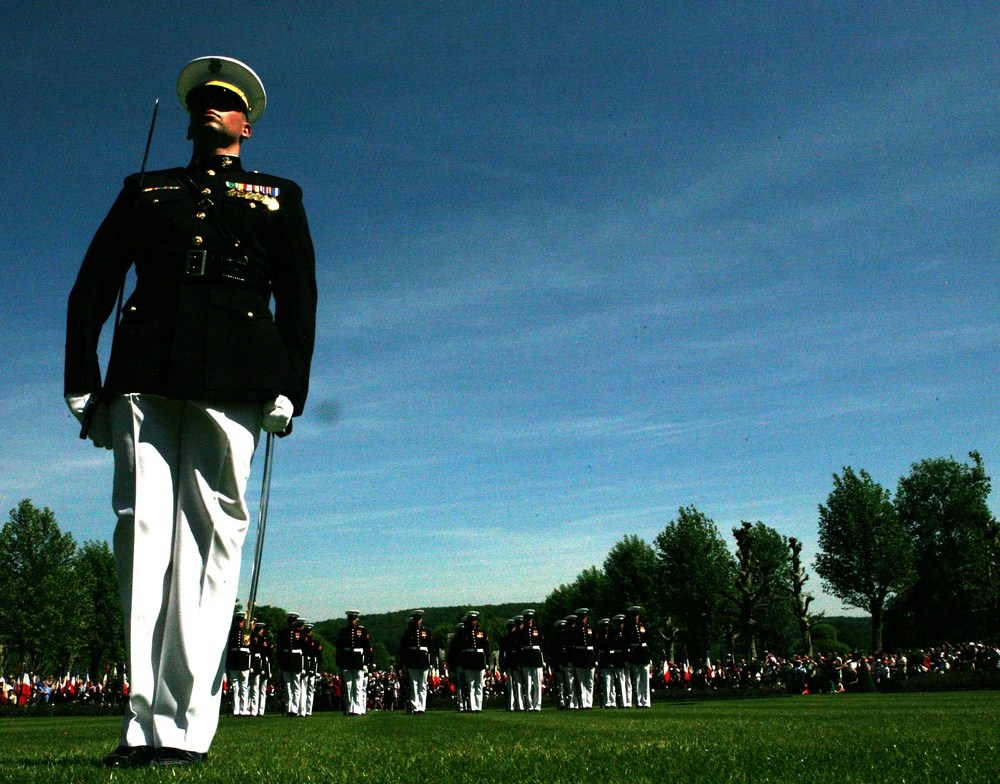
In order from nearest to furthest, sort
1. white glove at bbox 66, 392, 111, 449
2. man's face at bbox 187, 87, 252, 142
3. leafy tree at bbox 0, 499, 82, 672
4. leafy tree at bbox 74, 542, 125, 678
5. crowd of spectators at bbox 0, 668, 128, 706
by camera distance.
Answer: white glove at bbox 66, 392, 111, 449 < man's face at bbox 187, 87, 252, 142 < crowd of spectators at bbox 0, 668, 128, 706 < leafy tree at bbox 0, 499, 82, 672 < leafy tree at bbox 74, 542, 125, 678

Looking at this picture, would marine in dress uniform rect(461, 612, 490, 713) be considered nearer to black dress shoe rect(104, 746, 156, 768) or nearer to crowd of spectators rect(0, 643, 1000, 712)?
crowd of spectators rect(0, 643, 1000, 712)

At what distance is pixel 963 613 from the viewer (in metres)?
69.9

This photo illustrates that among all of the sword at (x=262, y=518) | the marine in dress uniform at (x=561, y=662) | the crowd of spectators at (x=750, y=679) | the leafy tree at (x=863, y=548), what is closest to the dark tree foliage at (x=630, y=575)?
the leafy tree at (x=863, y=548)

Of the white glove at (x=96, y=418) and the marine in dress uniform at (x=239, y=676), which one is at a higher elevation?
the white glove at (x=96, y=418)

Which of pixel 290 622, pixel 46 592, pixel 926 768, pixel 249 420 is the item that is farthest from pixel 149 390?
pixel 46 592

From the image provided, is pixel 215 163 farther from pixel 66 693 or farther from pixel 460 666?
pixel 66 693

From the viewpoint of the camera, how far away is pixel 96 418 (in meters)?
4.00

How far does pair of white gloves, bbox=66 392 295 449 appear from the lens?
3.98 metres

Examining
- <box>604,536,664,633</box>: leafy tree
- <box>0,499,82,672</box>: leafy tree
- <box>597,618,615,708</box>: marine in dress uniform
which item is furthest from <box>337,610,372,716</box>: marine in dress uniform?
<box>604,536,664,633</box>: leafy tree

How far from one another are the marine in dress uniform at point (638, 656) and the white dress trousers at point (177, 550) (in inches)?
865

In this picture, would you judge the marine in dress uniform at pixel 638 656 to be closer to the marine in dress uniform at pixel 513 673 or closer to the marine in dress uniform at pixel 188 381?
the marine in dress uniform at pixel 513 673

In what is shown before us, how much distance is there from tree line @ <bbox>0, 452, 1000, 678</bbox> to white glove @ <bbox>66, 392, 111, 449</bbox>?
5058 cm

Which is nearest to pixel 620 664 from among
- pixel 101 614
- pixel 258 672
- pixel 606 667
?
pixel 606 667

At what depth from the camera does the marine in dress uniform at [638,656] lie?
2423 centimetres
